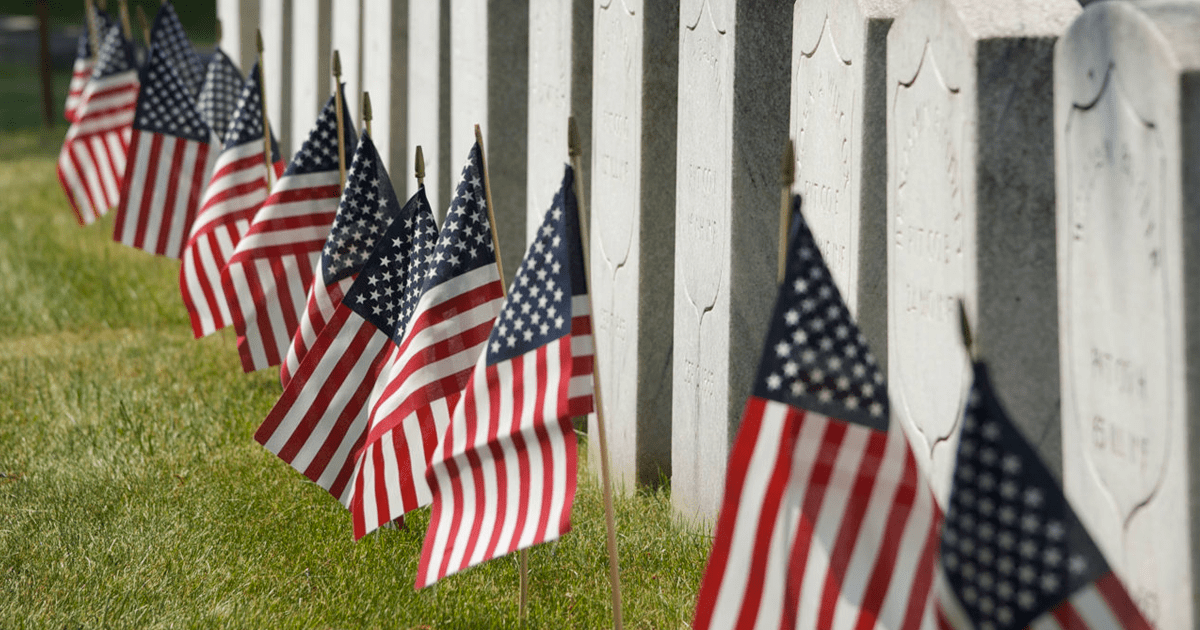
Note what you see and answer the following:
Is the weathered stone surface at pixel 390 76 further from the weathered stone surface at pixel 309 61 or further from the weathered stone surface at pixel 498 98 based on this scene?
the weathered stone surface at pixel 309 61

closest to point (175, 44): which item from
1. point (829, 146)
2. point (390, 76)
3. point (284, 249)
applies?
point (390, 76)

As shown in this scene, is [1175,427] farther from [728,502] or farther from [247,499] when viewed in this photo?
[247,499]

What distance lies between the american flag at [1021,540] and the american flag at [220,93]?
774 centimetres

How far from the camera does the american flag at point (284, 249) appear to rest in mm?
6117

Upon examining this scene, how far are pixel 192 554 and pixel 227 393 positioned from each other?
2582mm

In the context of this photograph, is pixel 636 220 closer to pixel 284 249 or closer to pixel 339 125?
pixel 339 125

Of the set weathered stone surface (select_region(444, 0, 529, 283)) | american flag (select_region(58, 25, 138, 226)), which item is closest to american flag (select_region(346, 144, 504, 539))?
weathered stone surface (select_region(444, 0, 529, 283))

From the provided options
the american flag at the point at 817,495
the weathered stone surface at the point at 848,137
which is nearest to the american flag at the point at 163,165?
the weathered stone surface at the point at 848,137

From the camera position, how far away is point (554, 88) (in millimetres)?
6398

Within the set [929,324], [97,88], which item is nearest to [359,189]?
[929,324]

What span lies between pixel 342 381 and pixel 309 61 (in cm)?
675

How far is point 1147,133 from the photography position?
288cm

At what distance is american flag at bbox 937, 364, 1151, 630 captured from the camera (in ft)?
8.84

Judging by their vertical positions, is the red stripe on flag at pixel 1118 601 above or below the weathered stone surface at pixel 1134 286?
below
